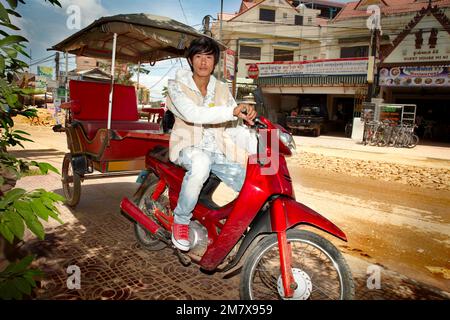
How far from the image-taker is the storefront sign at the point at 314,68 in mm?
19984

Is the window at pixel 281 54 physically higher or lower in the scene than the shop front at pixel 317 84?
higher

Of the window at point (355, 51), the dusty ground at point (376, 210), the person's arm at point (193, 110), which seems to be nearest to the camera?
the person's arm at point (193, 110)

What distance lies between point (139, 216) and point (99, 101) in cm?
367

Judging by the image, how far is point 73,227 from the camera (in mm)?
4125

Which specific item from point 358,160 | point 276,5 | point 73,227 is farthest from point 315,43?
point 73,227

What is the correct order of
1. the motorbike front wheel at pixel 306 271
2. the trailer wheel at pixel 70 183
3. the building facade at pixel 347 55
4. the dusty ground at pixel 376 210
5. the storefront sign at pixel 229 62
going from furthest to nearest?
1. the storefront sign at pixel 229 62
2. the building facade at pixel 347 55
3. the trailer wheel at pixel 70 183
4. the dusty ground at pixel 376 210
5. the motorbike front wheel at pixel 306 271

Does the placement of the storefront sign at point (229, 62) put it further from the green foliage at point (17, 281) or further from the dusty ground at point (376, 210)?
the green foliage at point (17, 281)

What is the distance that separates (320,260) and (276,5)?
33040mm

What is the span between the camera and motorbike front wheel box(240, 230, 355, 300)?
2.14 metres

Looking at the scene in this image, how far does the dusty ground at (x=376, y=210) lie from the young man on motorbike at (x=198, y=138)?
87 centimetres

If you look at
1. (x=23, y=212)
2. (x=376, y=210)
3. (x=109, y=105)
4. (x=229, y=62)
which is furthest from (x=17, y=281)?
(x=229, y=62)

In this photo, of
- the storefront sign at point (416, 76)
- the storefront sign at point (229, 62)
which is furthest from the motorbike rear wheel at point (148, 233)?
the storefront sign at point (416, 76)

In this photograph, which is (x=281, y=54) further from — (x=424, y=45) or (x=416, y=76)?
(x=416, y=76)
